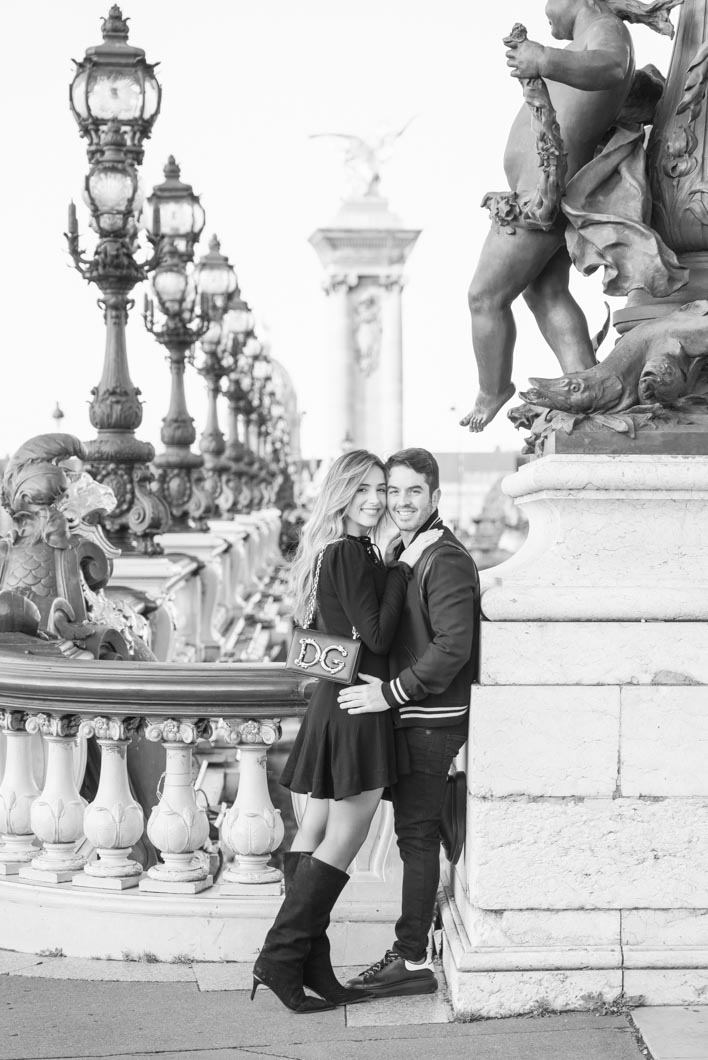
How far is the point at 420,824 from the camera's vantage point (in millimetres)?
5141

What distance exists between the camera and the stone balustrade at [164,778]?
18.2 ft

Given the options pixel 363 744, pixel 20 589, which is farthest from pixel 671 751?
pixel 20 589

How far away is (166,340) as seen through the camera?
59.7ft

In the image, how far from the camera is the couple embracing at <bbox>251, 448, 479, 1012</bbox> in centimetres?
497

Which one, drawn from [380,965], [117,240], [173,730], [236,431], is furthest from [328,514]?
[236,431]

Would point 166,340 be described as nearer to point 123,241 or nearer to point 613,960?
point 123,241

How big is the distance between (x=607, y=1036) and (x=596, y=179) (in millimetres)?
2957

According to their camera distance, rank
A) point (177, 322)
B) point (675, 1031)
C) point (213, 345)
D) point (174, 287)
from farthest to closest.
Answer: point (213, 345) → point (177, 322) → point (174, 287) → point (675, 1031)

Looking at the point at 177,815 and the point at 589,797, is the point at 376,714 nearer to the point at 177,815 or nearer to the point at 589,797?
the point at 589,797

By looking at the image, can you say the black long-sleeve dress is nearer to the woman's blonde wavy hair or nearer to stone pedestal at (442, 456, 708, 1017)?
the woman's blonde wavy hair

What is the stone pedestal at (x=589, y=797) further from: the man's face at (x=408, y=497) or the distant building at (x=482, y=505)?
the distant building at (x=482, y=505)

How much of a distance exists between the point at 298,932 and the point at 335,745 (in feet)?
2.10

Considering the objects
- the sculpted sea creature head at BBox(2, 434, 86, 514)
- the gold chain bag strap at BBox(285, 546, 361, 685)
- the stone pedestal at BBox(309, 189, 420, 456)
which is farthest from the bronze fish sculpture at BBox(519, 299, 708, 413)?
the stone pedestal at BBox(309, 189, 420, 456)

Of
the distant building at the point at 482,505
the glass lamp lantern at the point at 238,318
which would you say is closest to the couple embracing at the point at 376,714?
the glass lamp lantern at the point at 238,318
